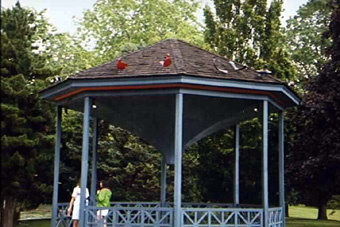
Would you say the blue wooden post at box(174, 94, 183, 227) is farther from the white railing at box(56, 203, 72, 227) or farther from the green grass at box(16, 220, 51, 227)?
the green grass at box(16, 220, 51, 227)

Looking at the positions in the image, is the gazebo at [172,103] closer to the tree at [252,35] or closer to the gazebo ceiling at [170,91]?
the gazebo ceiling at [170,91]

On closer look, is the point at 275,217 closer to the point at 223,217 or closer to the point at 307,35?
the point at 223,217

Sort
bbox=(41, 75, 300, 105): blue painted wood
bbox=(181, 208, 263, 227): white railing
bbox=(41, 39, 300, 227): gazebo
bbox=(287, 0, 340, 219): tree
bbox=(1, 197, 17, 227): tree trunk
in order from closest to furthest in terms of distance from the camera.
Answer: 1. bbox=(181, 208, 263, 227): white railing
2. bbox=(41, 75, 300, 105): blue painted wood
3. bbox=(41, 39, 300, 227): gazebo
4. bbox=(1, 197, 17, 227): tree trunk
5. bbox=(287, 0, 340, 219): tree

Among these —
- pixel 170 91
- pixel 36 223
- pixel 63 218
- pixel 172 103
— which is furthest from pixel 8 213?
pixel 170 91

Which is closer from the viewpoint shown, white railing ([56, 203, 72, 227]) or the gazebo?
the gazebo

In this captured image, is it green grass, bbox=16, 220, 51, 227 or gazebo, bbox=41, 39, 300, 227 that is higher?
gazebo, bbox=41, 39, 300, 227

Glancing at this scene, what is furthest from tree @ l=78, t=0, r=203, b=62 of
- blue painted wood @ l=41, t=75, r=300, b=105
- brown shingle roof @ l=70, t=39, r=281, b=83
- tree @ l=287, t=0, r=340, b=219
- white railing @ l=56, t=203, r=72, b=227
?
blue painted wood @ l=41, t=75, r=300, b=105

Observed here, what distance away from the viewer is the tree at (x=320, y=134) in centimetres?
2055

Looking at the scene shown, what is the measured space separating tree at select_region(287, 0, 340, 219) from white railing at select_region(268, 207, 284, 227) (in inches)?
247

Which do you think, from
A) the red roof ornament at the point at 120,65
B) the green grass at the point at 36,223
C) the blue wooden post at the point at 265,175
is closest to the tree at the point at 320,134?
the blue wooden post at the point at 265,175

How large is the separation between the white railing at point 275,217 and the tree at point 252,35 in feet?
37.4

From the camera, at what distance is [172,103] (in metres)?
15.6

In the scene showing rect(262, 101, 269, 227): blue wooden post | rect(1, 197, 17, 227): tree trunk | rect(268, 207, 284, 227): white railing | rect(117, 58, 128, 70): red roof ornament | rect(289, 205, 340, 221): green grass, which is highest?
rect(117, 58, 128, 70): red roof ornament

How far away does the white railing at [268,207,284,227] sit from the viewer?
43.5ft
